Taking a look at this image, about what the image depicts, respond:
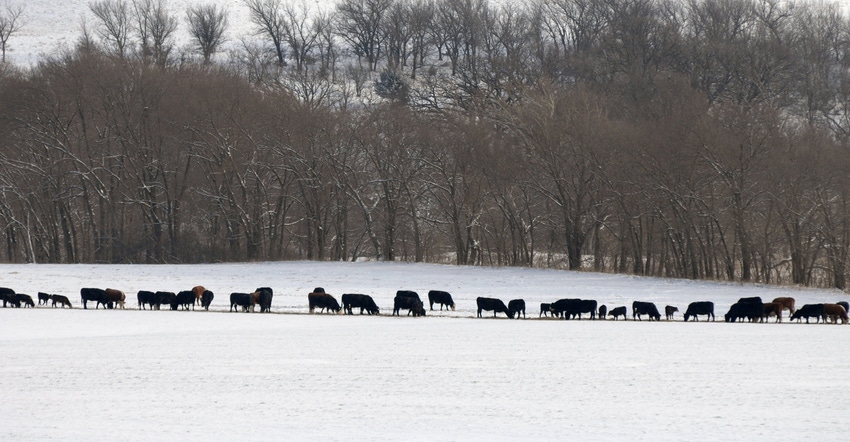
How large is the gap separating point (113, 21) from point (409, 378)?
365 ft

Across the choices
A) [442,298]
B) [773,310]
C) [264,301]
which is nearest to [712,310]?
[773,310]

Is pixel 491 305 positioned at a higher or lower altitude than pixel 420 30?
lower

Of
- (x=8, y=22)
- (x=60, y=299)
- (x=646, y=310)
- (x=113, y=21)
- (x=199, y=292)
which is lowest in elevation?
(x=646, y=310)

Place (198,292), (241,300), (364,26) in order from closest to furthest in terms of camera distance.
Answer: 1. (241,300)
2. (198,292)
3. (364,26)

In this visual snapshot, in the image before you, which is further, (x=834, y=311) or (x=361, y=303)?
(x=361, y=303)

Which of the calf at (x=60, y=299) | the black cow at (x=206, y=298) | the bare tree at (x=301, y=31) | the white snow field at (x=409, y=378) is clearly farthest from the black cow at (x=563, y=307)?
the bare tree at (x=301, y=31)

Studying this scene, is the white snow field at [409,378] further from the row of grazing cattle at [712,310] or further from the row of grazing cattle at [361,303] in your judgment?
the row of grazing cattle at [712,310]

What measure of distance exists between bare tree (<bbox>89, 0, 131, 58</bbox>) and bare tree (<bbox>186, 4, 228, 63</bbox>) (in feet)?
27.2

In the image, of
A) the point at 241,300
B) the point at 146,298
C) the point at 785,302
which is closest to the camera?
the point at 785,302

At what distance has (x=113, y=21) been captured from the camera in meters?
118

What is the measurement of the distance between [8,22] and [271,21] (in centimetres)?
3322

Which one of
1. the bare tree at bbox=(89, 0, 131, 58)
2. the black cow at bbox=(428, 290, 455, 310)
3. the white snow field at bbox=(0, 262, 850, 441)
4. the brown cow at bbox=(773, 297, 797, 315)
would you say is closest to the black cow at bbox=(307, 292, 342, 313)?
the white snow field at bbox=(0, 262, 850, 441)

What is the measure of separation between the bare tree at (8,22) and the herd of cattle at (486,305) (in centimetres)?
8087

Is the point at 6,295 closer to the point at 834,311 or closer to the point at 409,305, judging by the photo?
the point at 409,305
